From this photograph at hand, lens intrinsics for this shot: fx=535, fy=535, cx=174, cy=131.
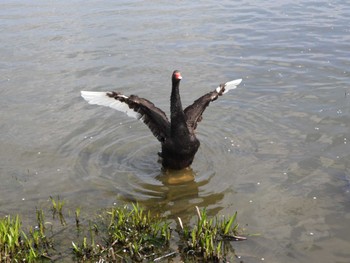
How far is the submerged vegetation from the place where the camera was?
6031 mm

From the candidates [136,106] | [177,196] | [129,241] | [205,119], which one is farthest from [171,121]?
[129,241]

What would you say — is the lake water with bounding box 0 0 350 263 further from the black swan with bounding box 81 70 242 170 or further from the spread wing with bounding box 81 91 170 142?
the spread wing with bounding box 81 91 170 142

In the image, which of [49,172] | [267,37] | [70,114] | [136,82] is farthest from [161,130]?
[267,37]

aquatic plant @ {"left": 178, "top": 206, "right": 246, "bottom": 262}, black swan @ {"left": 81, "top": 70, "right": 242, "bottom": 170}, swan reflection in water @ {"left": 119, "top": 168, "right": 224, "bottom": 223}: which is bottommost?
swan reflection in water @ {"left": 119, "top": 168, "right": 224, "bottom": 223}

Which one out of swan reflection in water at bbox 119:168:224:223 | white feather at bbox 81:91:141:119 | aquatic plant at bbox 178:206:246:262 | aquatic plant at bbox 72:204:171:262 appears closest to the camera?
aquatic plant at bbox 178:206:246:262

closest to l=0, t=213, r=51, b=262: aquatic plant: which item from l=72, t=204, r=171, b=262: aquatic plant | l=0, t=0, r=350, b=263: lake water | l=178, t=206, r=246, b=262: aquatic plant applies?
l=72, t=204, r=171, b=262: aquatic plant

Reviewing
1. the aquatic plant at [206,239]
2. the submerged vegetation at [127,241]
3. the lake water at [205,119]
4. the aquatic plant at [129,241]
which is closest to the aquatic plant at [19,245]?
the submerged vegetation at [127,241]

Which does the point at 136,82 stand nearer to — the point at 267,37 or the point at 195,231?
the point at 267,37

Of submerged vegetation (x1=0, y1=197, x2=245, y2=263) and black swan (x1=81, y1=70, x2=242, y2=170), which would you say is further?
black swan (x1=81, y1=70, x2=242, y2=170)

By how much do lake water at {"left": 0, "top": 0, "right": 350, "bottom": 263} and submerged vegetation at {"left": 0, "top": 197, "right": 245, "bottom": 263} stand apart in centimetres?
47

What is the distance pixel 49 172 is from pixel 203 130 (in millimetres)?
2888

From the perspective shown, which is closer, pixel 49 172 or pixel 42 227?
pixel 42 227

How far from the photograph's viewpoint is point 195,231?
244 inches

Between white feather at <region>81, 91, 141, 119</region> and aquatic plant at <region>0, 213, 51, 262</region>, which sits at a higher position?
white feather at <region>81, 91, 141, 119</region>
